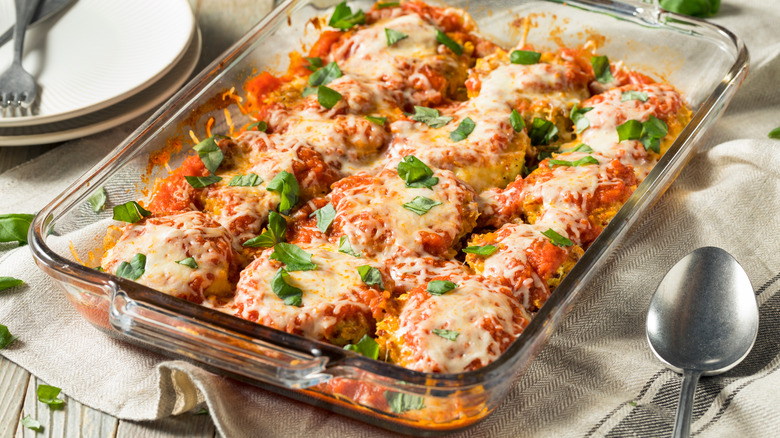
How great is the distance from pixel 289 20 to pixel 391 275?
1.67m

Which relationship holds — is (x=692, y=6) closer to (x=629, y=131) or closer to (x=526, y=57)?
(x=526, y=57)

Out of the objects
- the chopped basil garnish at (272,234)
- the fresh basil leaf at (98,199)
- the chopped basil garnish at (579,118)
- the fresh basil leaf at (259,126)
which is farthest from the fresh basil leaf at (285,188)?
the chopped basil garnish at (579,118)

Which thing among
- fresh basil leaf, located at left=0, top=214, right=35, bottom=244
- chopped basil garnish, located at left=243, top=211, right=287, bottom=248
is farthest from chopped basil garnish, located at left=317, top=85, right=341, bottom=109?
fresh basil leaf, located at left=0, top=214, right=35, bottom=244

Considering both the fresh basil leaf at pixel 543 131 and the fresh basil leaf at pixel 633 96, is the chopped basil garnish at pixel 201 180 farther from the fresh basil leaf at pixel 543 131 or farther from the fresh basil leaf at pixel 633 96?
the fresh basil leaf at pixel 633 96

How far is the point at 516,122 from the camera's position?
3.32 meters

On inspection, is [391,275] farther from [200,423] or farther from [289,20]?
[289,20]

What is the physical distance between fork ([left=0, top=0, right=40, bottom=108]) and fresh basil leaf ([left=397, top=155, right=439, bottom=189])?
1859 millimetres

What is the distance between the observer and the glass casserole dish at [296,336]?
→ 2312 mm

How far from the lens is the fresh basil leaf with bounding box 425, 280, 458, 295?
262 cm

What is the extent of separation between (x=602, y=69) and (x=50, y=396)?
8.44 ft

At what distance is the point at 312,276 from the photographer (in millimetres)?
2697

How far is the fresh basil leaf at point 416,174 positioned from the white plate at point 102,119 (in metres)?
1.45

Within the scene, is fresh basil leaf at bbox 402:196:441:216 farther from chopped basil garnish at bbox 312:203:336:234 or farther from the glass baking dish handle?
the glass baking dish handle

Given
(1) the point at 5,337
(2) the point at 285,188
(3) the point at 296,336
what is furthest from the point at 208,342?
(1) the point at 5,337
